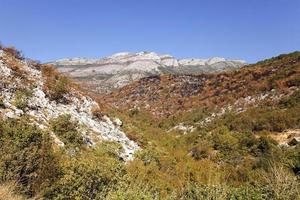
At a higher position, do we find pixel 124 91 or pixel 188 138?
pixel 124 91

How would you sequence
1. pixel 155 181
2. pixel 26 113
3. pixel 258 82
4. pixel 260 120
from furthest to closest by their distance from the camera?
pixel 258 82 → pixel 260 120 → pixel 26 113 → pixel 155 181

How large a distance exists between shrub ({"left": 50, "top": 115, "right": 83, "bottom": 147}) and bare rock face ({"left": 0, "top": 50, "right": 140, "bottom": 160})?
32 cm

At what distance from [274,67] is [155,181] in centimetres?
3072

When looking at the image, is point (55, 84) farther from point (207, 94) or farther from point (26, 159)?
point (207, 94)

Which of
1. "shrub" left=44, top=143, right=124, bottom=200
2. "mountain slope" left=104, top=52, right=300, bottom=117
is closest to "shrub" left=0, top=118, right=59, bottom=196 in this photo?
"shrub" left=44, top=143, right=124, bottom=200

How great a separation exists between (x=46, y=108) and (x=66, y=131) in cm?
210

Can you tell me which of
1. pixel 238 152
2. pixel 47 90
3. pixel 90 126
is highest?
pixel 47 90

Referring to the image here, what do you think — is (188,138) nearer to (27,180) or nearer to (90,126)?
(90,126)

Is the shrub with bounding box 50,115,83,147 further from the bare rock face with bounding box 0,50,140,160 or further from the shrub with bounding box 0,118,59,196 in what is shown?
the shrub with bounding box 0,118,59,196

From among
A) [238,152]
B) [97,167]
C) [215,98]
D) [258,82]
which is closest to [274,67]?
[258,82]

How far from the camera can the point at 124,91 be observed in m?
55.2

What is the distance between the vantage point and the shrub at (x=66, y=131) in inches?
614

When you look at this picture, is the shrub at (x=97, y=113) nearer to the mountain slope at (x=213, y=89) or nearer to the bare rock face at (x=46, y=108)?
the bare rock face at (x=46, y=108)

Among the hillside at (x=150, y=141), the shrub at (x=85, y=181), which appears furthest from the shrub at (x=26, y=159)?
the shrub at (x=85, y=181)
